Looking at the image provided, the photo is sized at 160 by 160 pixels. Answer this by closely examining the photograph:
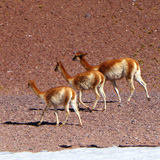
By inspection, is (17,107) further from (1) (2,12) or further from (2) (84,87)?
(1) (2,12)

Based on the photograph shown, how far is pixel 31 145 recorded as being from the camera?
30.7ft

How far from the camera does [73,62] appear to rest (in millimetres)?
22344

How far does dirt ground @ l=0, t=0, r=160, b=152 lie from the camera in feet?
33.1

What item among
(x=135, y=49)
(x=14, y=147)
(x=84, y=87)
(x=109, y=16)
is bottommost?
(x=14, y=147)

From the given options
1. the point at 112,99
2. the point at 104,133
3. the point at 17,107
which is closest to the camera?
the point at 104,133

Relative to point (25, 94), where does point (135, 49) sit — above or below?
above

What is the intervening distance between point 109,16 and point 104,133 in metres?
18.4

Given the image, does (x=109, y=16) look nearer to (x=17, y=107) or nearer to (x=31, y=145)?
(x=17, y=107)

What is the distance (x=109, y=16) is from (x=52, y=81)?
947cm

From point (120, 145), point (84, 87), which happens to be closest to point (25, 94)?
point (84, 87)

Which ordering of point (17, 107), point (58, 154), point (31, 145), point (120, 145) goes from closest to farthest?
point (58, 154)
point (120, 145)
point (31, 145)
point (17, 107)

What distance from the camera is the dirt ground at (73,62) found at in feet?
33.1

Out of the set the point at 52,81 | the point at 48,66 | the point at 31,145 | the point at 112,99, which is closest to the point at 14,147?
the point at 31,145

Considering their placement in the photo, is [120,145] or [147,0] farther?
[147,0]
